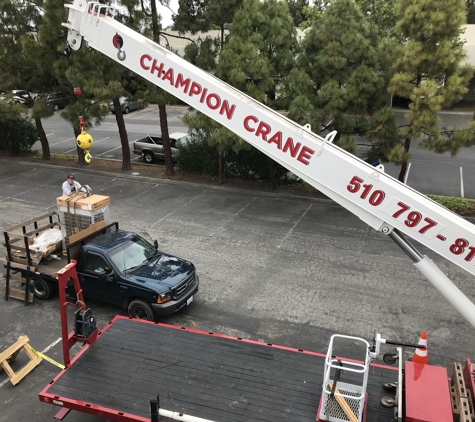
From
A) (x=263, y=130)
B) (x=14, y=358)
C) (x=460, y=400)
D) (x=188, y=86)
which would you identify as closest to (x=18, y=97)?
Answer: (x=14, y=358)

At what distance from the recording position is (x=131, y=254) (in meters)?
9.83

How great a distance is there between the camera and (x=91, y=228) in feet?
33.3

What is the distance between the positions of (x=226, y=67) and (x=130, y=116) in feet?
72.1

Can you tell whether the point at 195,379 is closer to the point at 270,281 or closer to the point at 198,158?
the point at 270,281

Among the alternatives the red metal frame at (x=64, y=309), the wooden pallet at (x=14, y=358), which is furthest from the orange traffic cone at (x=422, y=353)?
the wooden pallet at (x=14, y=358)

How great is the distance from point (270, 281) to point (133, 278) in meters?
3.47

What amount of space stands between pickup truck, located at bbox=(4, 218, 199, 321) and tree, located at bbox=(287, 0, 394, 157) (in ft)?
23.1

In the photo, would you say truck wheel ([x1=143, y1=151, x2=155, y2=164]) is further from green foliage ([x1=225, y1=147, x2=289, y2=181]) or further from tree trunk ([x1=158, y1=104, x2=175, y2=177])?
green foliage ([x1=225, y1=147, x2=289, y2=181])

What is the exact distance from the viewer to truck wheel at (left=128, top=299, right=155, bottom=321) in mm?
9102

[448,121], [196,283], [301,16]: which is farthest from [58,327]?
[301,16]

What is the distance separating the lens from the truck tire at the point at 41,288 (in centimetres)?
1002

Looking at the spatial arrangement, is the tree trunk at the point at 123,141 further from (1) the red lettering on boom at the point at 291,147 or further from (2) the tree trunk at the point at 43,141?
(1) the red lettering on boom at the point at 291,147

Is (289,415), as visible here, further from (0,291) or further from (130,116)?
(130,116)

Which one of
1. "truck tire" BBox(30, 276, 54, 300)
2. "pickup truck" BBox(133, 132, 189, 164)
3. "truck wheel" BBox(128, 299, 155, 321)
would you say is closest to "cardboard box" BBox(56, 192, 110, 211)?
"truck tire" BBox(30, 276, 54, 300)
